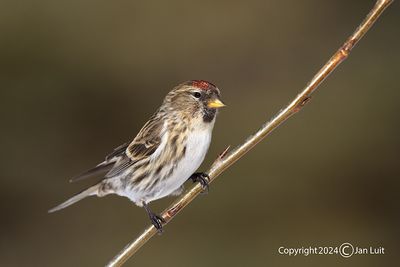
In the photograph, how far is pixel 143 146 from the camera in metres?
2.21

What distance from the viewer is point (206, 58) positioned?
5.76m

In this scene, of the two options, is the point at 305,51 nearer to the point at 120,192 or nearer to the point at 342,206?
the point at 342,206

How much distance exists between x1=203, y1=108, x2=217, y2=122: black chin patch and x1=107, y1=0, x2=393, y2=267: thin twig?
0.35 metres

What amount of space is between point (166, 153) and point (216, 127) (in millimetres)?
3164

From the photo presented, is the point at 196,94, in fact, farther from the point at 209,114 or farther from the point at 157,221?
the point at 157,221

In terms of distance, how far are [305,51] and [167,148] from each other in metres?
4.03

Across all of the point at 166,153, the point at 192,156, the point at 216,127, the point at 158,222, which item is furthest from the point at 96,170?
the point at 216,127

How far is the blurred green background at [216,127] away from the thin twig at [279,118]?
3.09m

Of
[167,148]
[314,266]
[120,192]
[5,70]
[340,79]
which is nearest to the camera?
[167,148]

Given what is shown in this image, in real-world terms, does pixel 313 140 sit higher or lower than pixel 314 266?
higher

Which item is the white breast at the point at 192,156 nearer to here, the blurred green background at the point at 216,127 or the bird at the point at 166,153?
the bird at the point at 166,153

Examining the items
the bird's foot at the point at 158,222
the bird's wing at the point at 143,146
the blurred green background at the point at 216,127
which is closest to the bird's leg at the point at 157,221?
the bird's foot at the point at 158,222

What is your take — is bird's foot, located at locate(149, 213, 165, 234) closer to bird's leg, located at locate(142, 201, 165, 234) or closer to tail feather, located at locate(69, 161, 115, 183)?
bird's leg, located at locate(142, 201, 165, 234)

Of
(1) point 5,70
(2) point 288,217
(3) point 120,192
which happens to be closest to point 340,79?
(2) point 288,217
